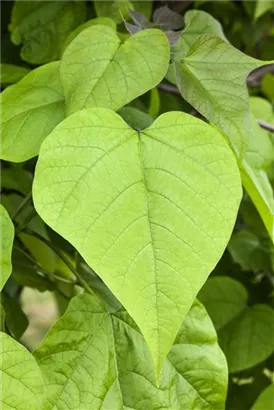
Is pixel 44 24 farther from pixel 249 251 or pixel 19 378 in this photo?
pixel 19 378

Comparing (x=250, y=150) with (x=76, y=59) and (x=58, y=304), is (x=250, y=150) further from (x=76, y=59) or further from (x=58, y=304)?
(x=58, y=304)

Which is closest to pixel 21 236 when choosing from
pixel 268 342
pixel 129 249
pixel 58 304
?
pixel 58 304

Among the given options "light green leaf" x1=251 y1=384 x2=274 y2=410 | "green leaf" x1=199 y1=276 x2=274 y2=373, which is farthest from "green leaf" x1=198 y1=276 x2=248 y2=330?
"light green leaf" x1=251 y1=384 x2=274 y2=410

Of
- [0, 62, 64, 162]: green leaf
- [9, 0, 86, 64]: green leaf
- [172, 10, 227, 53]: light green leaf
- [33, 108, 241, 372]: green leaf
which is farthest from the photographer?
[9, 0, 86, 64]: green leaf

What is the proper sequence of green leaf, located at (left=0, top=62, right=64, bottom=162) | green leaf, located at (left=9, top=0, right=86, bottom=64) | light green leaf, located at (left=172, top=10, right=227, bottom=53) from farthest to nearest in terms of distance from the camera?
green leaf, located at (left=9, top=0, right=86, bottom=64), light green leaf, located at (left=172, top=10, right=227, bottom=53), green leaf, located at (left=0, top=62, right=64, bottom=162)

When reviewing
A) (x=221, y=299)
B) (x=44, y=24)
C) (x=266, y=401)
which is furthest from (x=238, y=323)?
(x=44, y=24)

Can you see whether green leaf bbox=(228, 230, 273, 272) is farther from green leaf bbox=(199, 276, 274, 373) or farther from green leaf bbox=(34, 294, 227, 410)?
green leaf bbox=(34, 294, 227, 410)
